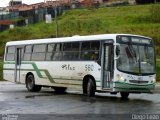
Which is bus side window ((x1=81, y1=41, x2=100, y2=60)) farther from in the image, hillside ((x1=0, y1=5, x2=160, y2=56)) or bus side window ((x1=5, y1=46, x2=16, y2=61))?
hillside ((x1=0, y1=5, x2=160, y2=56))

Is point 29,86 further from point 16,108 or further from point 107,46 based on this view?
point 16,108

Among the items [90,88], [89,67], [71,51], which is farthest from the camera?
[71,51]

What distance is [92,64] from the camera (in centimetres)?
2302

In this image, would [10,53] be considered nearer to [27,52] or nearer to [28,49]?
[27,52]

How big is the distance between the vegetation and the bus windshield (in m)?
34.3

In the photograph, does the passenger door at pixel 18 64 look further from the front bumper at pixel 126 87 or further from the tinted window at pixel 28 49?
the front bumper at pixel 126 87

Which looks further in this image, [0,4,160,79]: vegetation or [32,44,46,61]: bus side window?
[0,4,160,79]: vegetation

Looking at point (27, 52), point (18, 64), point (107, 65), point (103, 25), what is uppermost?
point (103, 25)

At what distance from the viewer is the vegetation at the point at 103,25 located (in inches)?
2408

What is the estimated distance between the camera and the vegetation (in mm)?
61156

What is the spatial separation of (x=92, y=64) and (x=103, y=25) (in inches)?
1613

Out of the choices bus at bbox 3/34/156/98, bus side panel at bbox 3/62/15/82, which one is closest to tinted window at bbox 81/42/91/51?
bus at bbox 3/34/156/98

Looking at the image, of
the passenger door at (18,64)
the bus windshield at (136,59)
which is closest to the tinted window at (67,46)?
the bus windshield at (136,59)

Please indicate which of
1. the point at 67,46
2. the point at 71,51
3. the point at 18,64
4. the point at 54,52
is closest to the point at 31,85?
the point at 18,64
